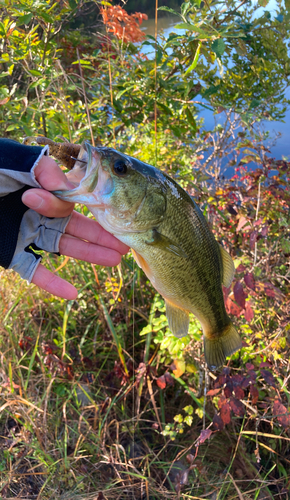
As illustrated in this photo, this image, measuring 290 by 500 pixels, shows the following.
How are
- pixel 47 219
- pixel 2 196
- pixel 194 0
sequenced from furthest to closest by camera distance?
pixel 194 0 → pixel 47 219 → pixel 2 196

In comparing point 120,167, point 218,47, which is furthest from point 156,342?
point 218,47

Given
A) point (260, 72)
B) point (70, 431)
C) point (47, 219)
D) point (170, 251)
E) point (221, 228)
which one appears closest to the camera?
point (170, 251)

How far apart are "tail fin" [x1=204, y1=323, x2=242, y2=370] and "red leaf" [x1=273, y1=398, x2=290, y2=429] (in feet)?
1.62

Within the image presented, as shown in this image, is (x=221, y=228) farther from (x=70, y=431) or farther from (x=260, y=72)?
(x=70, y=431)

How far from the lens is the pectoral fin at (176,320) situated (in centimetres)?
184

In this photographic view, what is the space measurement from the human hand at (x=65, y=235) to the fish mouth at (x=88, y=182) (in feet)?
0.24

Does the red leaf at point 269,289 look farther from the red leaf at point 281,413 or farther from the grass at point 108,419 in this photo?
the red leaf at point 281,413

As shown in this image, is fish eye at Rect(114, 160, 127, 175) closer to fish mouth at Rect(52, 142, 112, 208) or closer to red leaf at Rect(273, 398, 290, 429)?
fish mouth at Rect(52, 142, 112, 208)

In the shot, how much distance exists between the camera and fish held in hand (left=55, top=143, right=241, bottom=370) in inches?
58.8

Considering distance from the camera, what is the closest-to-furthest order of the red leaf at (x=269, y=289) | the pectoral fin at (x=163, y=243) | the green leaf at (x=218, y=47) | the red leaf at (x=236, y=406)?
1. the pectoral fin at (x=163, y=243)
2. the green leaf at (x=218, y=47)
3. the red leaf at (x=236, y=406)
4. the red leaf at (x=269, y=289)

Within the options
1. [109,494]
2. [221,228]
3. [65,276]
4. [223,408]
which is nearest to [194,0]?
[221,228]

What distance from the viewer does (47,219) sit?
6.06 ft

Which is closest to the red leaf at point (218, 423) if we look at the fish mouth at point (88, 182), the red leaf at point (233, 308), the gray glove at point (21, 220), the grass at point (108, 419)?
the grass at point (108, 419)

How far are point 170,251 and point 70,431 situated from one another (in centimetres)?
168
